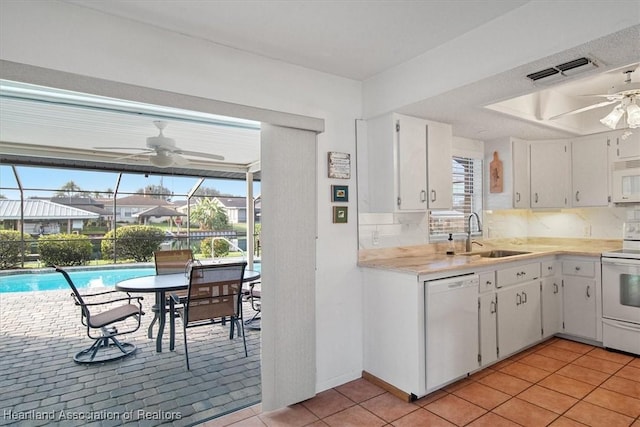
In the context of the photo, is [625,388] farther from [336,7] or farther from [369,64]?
[336,7]

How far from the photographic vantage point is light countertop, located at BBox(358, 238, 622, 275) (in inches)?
106

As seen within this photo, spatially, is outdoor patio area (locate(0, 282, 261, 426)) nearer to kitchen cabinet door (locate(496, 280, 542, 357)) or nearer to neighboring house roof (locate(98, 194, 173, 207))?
kitchen cabinet door (locate(496, 280, 542, 357))

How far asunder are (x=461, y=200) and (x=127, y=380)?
12.7 feet

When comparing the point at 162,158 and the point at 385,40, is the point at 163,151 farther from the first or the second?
the point at 385,40

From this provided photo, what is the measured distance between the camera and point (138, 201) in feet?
27.5

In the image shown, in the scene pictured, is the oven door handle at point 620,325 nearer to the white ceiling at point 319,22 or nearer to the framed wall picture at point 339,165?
the framed wall picture at point 339,165

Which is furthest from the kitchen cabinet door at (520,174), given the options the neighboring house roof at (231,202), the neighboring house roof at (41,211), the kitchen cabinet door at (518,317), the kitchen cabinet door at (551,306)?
the neighboring house roof at (41,211)

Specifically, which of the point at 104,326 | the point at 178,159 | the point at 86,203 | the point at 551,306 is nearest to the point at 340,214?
the point at 104,326

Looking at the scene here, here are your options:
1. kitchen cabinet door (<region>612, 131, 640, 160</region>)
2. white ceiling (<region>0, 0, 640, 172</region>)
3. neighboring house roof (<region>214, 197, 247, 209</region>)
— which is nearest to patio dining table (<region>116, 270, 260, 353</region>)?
white ceiling (<region>0, 0, 640, 172</region>)

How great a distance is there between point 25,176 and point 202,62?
730cm

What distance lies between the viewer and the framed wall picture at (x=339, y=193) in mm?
2818

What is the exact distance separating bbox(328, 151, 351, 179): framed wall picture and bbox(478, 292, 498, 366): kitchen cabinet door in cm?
153

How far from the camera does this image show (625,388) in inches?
103

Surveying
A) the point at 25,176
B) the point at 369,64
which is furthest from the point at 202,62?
the point at 25,176
